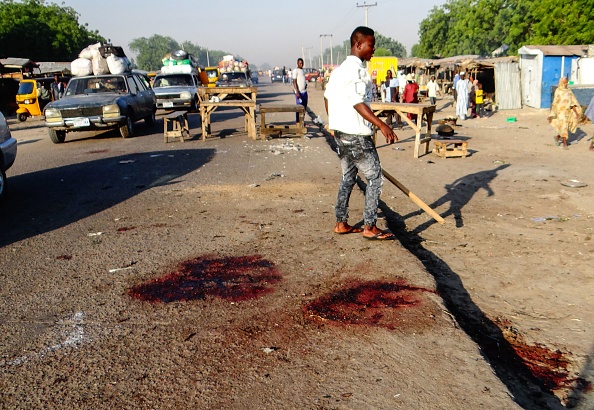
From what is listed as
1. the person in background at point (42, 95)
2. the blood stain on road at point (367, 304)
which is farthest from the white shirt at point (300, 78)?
the person in background at point (42, 95)

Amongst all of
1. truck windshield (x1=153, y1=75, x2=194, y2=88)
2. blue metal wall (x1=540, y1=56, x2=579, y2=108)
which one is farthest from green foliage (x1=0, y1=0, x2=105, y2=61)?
blue metal wall (x1=540, y1=56, x2=579, y2=108)

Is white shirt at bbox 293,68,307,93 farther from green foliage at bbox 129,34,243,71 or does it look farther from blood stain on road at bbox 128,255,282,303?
green foliage at bbox 129,34,243,71

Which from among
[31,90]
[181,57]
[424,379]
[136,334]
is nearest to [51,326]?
[136,334]

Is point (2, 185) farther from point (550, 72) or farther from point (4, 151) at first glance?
point (550, 72)

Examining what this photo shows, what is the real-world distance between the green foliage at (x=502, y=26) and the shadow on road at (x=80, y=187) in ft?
103

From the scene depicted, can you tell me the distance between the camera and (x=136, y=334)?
3328mm

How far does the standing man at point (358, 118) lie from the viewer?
470 centimetres

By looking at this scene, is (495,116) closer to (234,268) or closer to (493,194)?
(493,194)

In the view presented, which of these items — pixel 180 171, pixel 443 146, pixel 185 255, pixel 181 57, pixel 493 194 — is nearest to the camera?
pixel 185 255

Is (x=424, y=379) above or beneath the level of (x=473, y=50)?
beneath

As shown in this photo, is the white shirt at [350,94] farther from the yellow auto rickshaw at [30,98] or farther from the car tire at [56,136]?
the yellow auto rickshaw at [30,98]

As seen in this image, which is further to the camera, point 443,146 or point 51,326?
point 443,146

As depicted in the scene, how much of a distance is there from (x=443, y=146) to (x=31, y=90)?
21445mm

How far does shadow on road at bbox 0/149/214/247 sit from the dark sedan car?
2667 millimetres
